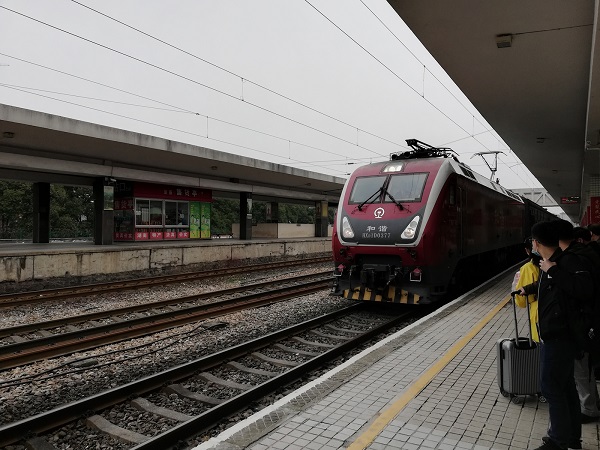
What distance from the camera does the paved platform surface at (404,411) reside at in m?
3.34

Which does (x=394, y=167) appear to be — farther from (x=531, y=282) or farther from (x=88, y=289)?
(x=88, y=289)

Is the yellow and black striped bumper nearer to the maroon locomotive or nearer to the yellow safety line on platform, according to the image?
the maroon locomotive

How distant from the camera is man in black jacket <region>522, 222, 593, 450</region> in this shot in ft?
9.87

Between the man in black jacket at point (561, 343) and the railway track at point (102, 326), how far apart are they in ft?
20.9

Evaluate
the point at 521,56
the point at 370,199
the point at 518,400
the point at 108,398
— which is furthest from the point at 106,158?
the point at 518,400

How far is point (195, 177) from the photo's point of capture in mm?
22656

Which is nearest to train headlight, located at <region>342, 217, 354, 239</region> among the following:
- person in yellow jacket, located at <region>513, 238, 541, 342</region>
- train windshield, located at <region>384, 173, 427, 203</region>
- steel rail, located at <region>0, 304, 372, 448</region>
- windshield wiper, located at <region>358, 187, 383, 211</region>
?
windshield wiper, located at <region>358, 187, 383, 211</region>

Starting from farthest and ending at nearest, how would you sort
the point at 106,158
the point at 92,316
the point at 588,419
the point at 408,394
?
the point at 106,158 → the point at 92,316 → the point at 408,394 → the point at 588,419

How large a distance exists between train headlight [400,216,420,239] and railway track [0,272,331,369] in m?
3.96

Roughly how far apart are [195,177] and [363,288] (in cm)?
1591

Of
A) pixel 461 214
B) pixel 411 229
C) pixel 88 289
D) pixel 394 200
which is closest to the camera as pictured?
pixel 411 229

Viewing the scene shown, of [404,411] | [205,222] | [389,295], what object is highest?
[205,222]

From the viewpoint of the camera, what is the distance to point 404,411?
386 cm

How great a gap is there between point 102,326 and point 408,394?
5.90 m
